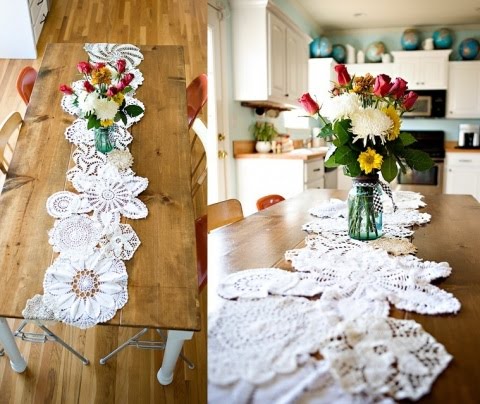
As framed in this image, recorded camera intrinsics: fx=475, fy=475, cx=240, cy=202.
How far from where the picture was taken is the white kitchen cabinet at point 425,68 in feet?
18.8

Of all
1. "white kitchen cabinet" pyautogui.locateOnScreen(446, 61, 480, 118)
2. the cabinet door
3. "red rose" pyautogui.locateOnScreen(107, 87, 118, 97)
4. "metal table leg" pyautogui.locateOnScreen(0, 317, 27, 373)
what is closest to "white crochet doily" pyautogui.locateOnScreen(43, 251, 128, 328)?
"metal table leg" pyautogui.locateOnScreen(0, 317, 27, 373)

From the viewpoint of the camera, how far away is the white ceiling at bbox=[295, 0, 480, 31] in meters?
4.96

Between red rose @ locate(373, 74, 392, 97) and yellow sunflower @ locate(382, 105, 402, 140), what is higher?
red rose @ locate(373, 74, 392, 97)

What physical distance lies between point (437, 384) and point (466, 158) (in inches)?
212

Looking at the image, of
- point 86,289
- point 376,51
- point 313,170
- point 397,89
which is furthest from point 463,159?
point 86,289

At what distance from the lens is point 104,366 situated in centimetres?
167

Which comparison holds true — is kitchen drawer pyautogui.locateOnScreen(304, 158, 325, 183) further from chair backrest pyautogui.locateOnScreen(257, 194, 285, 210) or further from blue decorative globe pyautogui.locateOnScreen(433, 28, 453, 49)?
blue decorative globe pyautogui.locateOnScreen(433, 28, 453, 49)

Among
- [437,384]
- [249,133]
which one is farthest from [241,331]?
[249,133]

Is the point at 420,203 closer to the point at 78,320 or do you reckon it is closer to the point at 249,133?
the point at 78,320

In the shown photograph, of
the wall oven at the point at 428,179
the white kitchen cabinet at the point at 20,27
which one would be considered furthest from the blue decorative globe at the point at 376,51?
the white kitchen cabinet at the point at 20,27

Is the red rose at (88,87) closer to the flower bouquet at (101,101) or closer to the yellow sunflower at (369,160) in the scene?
the flower bouquet at (101,101)

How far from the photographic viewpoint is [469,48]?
576 cm

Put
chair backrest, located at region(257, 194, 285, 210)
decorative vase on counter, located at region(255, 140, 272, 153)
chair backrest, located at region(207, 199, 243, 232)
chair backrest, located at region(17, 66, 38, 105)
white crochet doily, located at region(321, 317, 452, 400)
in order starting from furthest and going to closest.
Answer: decorative vase on counter, located at region(255, 140, 272, 153) → chair backrest, located at region(257, 194, 285, 210) → chair backrest, located at region(17, 66, 38, 105) → chair backrest, located at region(207, 199, 243, 232) → white crochet doily, located at region(321, 317, 452, 400)

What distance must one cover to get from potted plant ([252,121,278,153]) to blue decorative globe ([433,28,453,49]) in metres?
2.92
